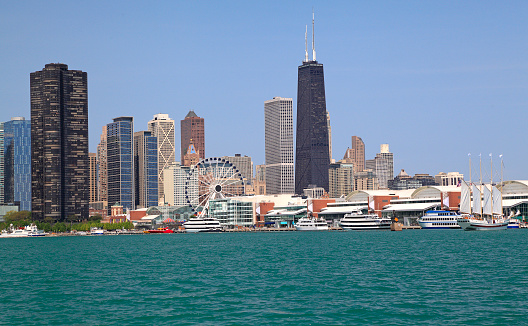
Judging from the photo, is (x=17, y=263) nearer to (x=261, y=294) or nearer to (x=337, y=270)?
(x=337, y=270)

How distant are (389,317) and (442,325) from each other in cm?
466

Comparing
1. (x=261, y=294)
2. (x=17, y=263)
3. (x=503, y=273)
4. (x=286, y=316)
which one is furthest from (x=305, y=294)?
(x=17, y=263)

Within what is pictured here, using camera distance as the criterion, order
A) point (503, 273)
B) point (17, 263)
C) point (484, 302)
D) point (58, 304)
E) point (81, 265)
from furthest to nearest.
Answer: point (17, 263), point (81, 265), point (503, 273), point (58, 304), point (484, 302)

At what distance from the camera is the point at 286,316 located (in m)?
52.4

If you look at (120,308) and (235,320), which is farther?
(120,308)

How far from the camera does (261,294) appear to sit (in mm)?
64250

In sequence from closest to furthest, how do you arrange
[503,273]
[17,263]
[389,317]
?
[389,317], [503,273], [17,263]

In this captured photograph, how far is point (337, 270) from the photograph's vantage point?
85.0 metres

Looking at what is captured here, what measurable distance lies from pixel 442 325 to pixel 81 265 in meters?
69.1

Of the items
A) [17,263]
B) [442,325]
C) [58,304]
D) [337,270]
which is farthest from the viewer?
[17,263]

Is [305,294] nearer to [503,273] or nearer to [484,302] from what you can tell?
[484,302]

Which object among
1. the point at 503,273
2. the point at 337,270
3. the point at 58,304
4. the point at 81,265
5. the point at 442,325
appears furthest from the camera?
the point at 81,265

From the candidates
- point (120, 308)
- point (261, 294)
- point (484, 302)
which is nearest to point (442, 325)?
point (484, 302)

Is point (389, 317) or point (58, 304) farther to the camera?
point (58, 304)
